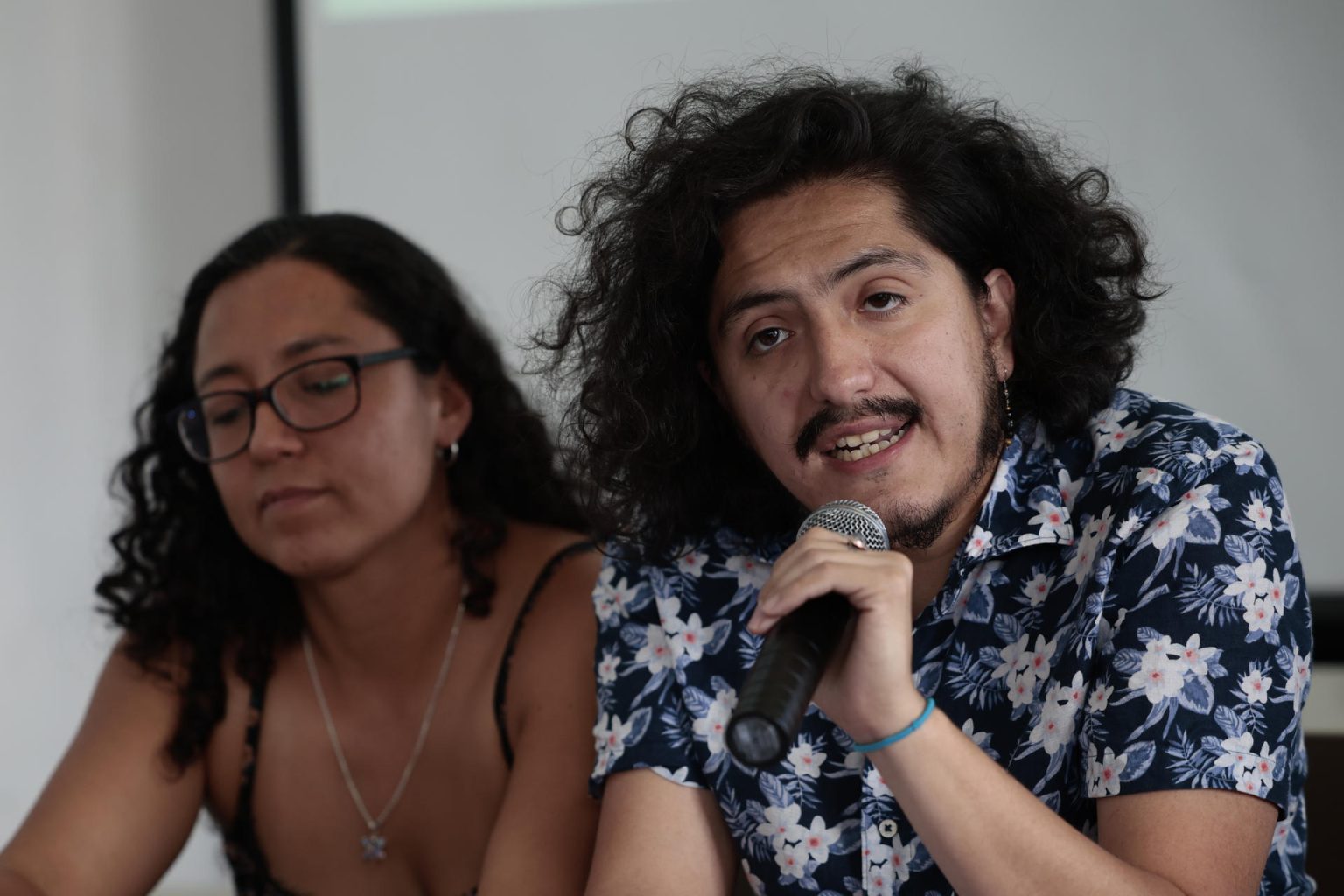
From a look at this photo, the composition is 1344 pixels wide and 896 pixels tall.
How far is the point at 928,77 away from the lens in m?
1.66

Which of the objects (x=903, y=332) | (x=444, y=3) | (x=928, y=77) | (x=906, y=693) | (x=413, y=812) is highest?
(x=444, y=3)

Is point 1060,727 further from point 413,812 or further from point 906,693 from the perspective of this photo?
point 413,812

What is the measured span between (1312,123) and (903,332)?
134cm

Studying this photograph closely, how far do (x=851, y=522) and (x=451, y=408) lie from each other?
3.51ft

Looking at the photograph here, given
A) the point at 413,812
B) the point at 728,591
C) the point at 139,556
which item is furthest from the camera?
the point at 139,556

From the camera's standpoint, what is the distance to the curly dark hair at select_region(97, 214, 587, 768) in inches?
81.4

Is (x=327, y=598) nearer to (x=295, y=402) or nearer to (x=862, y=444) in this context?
(x=295, y=402)

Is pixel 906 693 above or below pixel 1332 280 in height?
below

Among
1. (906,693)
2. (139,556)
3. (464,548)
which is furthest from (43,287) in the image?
(906,693)

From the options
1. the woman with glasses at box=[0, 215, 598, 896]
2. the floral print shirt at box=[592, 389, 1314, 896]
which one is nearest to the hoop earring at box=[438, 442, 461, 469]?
the woman with glasses at box=[0, 215, 598, 896]

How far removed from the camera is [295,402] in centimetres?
194

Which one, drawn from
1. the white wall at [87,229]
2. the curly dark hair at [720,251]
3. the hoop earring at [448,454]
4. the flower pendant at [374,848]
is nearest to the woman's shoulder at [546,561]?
the hoop earring at [448,454]

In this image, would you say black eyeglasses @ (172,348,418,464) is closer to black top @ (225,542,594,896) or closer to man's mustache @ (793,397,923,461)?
black top @ (225,542,594,896)

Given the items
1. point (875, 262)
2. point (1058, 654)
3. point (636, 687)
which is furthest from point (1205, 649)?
point (636, 687)
